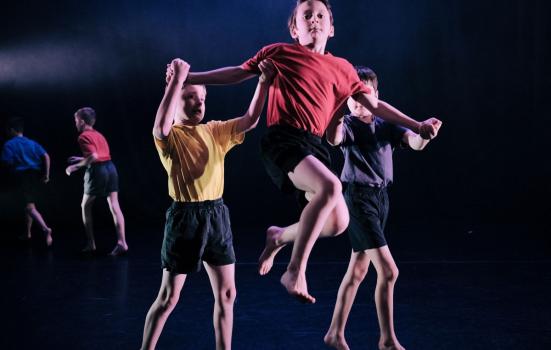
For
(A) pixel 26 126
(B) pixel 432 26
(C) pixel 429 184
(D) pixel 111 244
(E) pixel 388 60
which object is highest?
(B) pixel 432 26

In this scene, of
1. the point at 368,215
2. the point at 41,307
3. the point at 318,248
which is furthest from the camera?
the point at 318,248

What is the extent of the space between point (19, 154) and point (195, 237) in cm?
441

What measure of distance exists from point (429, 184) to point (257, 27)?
2908mm

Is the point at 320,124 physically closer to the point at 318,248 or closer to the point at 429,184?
the point at 318,248

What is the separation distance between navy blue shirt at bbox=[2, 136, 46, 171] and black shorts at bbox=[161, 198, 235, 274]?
167 inches

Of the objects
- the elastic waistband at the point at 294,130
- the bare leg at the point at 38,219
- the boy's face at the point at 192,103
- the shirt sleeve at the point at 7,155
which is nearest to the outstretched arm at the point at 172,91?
the boy's face at the point at 192,103

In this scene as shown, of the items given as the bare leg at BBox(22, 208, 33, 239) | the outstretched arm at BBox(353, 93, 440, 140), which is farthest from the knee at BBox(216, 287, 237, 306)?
the bare leg at BBox(22, 208, 33, 239)

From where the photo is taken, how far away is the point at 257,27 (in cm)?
710

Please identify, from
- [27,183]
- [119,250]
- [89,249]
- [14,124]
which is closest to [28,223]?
[27,183]

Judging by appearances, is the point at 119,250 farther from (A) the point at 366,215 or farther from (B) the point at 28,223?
(A) the point at 366,215

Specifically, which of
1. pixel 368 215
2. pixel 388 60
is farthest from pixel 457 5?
pixel 368 215

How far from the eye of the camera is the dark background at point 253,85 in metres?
7.02

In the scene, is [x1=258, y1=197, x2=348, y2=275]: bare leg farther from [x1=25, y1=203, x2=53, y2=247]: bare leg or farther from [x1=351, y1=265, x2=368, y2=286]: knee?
[x1=25, y1=203, x2=53, y2=247]: bare leg

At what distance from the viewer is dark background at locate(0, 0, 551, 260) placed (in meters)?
7.02
